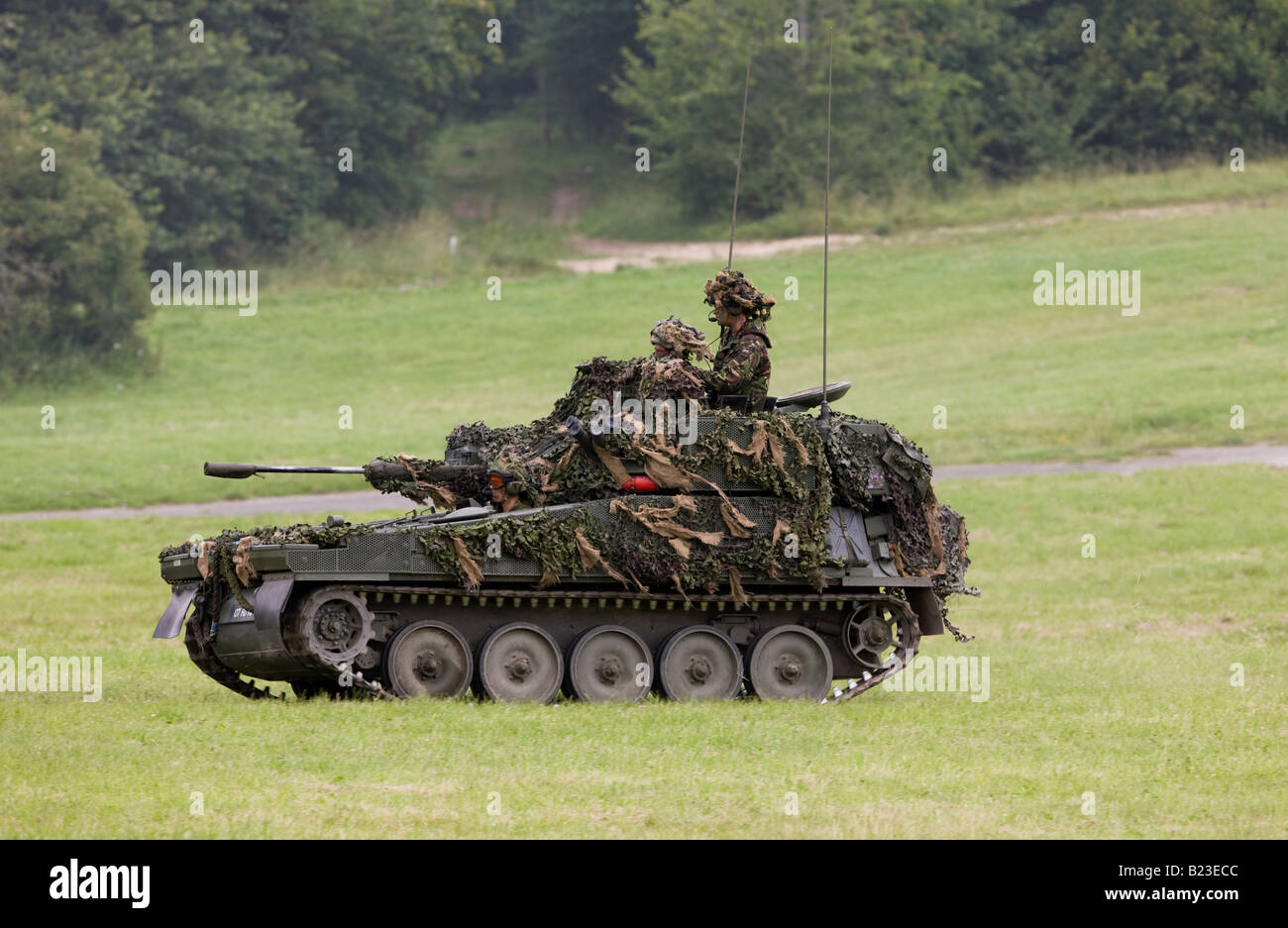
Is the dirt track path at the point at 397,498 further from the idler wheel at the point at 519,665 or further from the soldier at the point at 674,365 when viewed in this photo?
the idler wheel at the point at 519,665

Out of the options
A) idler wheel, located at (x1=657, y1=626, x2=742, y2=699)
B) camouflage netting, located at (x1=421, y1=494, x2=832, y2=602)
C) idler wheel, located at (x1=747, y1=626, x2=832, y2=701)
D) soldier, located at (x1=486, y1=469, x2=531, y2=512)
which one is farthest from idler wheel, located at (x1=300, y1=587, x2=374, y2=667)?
idler wheel, located at (x1=747, y1=626, x2=832, y2=701)

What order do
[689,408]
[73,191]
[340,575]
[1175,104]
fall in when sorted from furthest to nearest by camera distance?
[1175,104], [73,191], [689,408], [340,575]

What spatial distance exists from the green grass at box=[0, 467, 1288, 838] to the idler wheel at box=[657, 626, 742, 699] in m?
0.59

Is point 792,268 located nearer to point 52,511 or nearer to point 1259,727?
point 52,511

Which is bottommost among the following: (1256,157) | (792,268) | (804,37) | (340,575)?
(340,575)

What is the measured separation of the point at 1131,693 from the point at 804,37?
52.2 metres

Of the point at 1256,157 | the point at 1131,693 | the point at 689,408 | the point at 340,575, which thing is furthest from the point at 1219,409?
the point at 1256,157

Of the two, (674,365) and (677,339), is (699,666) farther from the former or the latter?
(677,339)

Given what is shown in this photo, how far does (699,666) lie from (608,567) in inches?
55.5

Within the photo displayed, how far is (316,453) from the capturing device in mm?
34906

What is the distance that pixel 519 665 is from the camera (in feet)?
53.4

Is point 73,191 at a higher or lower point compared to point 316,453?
higher

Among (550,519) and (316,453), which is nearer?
Answer: (550,519)

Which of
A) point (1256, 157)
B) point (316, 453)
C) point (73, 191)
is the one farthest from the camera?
point (1256, 157)
